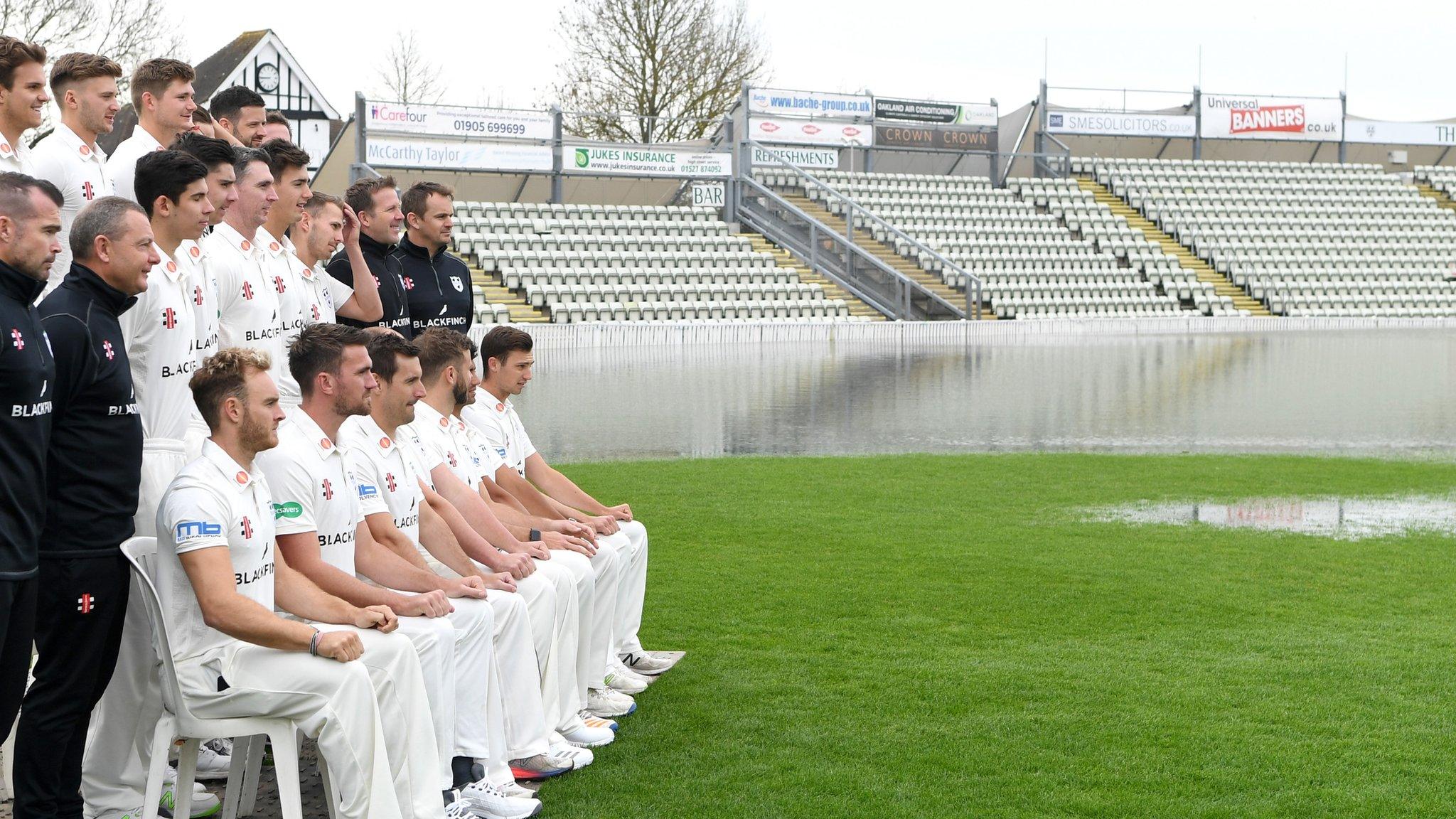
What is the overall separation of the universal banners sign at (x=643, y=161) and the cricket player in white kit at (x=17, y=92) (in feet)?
123

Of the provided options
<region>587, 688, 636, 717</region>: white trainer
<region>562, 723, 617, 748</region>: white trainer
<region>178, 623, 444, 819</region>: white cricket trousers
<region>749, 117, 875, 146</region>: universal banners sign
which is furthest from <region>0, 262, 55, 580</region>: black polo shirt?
<region>749, 117, 875, 146</region>: universal banners sign

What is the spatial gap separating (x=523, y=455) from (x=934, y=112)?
145ft

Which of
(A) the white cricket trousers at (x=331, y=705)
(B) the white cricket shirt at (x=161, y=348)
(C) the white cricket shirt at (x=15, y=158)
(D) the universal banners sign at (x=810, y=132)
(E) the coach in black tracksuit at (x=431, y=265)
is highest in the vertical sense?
(D) the universal banners sign at (x=810, y=132)

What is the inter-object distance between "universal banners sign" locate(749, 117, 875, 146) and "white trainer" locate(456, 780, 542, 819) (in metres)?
42.1

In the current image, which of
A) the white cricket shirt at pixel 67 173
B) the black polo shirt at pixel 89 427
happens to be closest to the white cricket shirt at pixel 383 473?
the black polo shirt at pixel 89 427

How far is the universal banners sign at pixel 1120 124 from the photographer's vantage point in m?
52.2

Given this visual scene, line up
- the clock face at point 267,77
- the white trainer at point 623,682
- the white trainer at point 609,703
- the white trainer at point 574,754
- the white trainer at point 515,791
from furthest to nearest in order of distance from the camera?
the clock face at point 267,77 → the white trainer at point 623,682 → the white trainer at point 609,703 → the white trainer at point 574,754 → the white trainer at point 515,791

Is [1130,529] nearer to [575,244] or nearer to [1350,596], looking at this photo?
[1350,596]

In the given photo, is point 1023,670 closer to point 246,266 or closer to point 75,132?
point 246,266

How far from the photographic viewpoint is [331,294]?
21.5ft

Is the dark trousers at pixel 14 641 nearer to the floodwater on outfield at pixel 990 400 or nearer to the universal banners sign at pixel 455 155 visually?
the floodwater on outfield at pixel 990 400

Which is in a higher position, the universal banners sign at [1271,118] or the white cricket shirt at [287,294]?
the universal banners sign at [1271,118]

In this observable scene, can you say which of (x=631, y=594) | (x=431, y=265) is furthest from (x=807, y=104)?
(x=631, y=594)

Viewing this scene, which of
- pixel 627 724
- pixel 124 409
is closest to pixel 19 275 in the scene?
Answer: pixel 124 409
